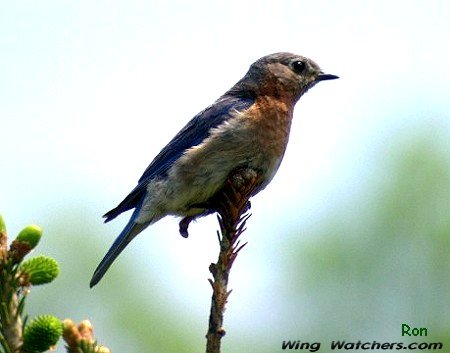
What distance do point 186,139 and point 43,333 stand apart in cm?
460

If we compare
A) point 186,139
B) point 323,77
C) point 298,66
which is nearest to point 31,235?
point 186,139

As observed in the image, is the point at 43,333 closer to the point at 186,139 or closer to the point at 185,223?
the point at 185,223

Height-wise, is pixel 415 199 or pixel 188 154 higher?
pixel 188 154

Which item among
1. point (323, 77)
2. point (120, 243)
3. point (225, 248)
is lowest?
point (120, 243)

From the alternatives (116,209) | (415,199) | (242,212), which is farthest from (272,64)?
(415,199)

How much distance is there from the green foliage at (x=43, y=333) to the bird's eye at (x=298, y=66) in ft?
17.9

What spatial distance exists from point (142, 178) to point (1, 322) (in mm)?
4514

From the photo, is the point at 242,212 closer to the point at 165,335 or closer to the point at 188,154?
the point at 188,154

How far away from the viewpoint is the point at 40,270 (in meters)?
3.07

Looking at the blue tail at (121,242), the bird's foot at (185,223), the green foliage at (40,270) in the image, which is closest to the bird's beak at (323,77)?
the bird's foot at (185,223)

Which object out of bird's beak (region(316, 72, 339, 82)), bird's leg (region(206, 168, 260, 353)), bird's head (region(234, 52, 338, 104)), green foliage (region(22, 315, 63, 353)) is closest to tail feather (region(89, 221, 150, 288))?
bird's leg (region(206, 168, 260, 353))

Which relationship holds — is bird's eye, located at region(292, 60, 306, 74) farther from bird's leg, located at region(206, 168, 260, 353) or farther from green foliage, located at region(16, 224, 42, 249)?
green foliage, located at region(16, 224, 42, 249)

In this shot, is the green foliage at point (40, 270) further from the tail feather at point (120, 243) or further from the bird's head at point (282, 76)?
the bird's head at point (282, 76)

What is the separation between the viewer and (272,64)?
7.99 m
